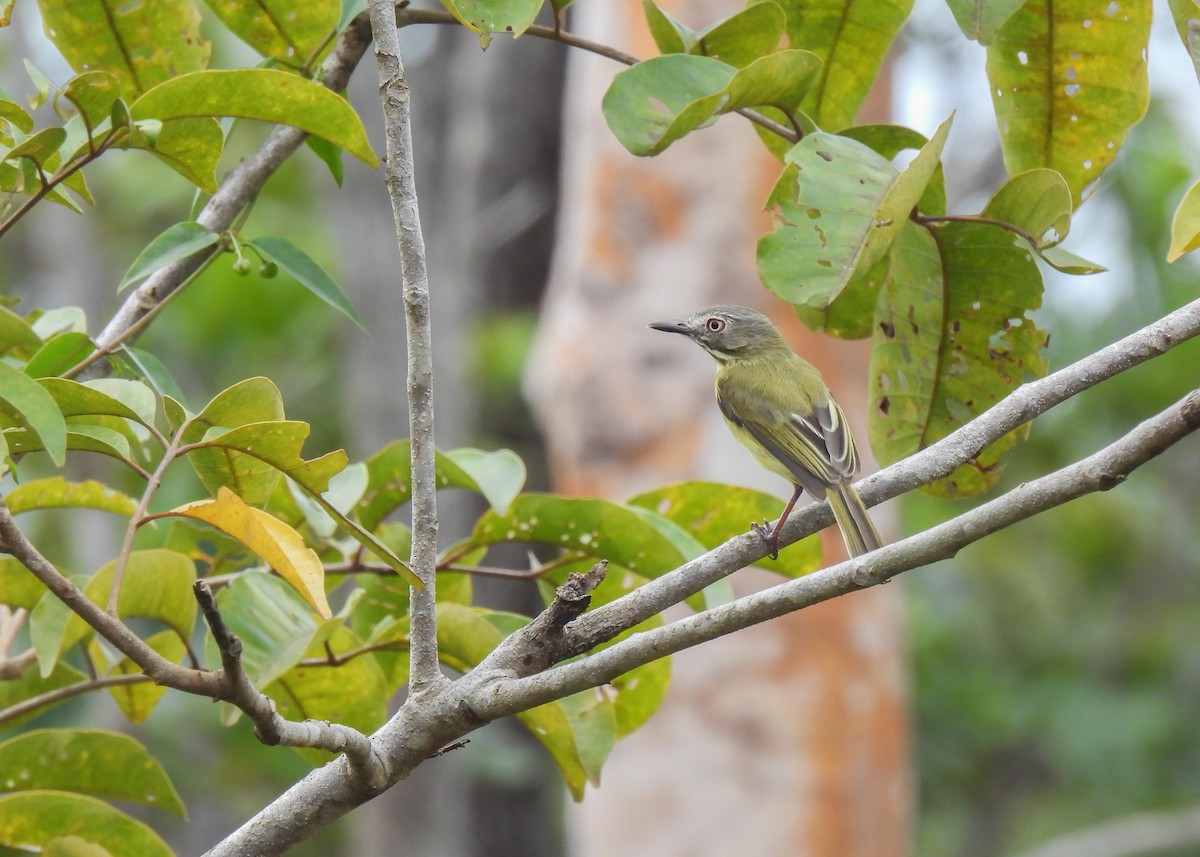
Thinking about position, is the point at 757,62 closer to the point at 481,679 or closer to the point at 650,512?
the point at 650,512

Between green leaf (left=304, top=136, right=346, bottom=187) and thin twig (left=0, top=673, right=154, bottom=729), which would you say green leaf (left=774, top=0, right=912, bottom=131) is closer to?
green leaf (left=304, top=136, right=346, bottom=187)

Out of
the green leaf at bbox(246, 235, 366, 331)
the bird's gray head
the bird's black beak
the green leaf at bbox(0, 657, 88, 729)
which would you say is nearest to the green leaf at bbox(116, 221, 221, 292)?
the green leaf at bbox(246, 235, 366, 331)

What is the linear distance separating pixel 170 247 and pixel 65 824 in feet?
2.88

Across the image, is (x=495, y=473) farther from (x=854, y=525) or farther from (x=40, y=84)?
(x=40, y=84)

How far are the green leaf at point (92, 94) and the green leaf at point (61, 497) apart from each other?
24.3 inches

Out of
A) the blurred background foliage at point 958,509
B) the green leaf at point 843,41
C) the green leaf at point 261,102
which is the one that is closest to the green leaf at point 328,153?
the green leaf at point 261,102

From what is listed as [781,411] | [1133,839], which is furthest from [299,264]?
[1133,839]

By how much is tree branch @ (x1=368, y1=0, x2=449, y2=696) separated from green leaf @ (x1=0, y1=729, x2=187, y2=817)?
772 millimetres

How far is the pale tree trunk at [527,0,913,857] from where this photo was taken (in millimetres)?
7039

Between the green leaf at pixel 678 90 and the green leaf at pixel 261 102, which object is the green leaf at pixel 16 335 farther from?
the green leaf at pixel 678 90

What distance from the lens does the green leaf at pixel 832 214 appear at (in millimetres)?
1774

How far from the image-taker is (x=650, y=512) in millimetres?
2252

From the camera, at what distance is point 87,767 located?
220 cm

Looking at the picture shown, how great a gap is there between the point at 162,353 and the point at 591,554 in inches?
302
